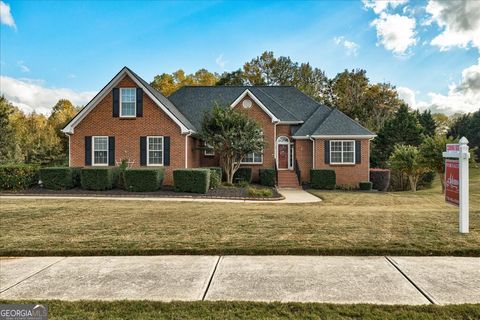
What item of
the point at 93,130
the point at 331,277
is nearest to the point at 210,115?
the point at 93,130

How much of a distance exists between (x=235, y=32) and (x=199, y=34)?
2.97m

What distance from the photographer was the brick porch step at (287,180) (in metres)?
20.3

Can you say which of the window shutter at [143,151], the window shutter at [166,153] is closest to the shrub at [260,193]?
the window shutter at [166,153]

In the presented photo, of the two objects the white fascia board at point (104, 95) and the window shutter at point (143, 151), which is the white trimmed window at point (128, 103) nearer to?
the white fascia board at point (104, 95)

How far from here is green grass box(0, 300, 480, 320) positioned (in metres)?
2.94

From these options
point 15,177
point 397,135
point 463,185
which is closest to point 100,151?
point 15,177

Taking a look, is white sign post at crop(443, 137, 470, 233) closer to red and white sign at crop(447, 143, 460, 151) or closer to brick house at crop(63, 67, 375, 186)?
red and white sign at crop(447, 143, 460, 151)

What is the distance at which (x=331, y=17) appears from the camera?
14.4m

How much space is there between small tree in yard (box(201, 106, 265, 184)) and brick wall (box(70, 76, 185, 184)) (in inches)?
70.6

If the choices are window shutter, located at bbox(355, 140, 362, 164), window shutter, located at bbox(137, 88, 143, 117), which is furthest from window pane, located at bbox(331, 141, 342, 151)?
window shutter, located at bbox(137, 88, 143, 117)

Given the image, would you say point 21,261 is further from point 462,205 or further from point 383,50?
point 383,50

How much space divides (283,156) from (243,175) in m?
3.69

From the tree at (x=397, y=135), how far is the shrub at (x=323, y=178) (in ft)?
30.7

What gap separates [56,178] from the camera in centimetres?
1556
